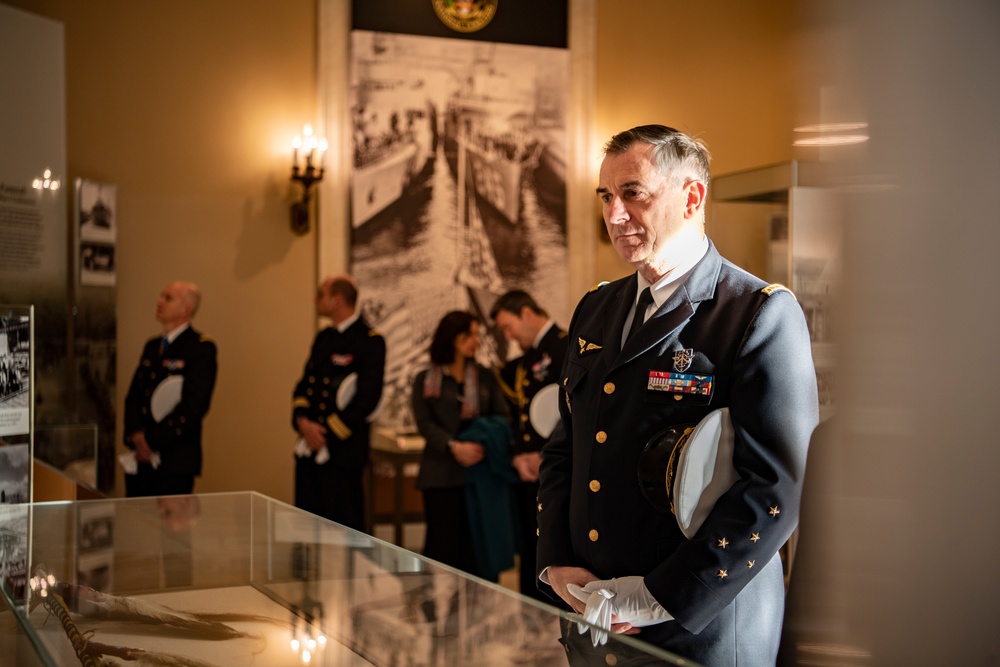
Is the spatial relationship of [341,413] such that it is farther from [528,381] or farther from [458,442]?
[528,381]

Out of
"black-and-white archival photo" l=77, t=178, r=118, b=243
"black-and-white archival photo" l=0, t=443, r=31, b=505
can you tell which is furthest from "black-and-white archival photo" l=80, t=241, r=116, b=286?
"black-and-white archival photo" l=0, t=443, r=31, b=505

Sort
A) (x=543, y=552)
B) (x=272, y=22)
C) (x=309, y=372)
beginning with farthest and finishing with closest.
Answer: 1. (x=272, y=22)
2. (x=309, y=372)
3. (x=543, y=552)

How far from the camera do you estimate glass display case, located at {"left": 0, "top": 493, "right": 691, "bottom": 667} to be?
112 centimetres

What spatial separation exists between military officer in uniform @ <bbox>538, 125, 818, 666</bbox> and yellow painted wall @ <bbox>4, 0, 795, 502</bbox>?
16.3ft

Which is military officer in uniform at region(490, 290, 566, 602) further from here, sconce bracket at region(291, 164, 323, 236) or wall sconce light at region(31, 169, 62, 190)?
wall sconce light at region(31, 169, 62, 190)

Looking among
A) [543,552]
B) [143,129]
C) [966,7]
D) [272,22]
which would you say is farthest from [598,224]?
[966,7]

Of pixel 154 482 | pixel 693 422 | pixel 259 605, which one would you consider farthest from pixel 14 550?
pixel 154 482

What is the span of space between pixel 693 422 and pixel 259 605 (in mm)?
718

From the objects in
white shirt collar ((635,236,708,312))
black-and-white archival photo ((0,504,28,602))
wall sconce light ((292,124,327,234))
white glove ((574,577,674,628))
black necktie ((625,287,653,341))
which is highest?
wall sconce light ((292,124,327,234))

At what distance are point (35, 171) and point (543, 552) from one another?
167 inches

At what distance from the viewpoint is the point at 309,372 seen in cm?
498

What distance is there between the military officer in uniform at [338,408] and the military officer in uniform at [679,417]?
310cm

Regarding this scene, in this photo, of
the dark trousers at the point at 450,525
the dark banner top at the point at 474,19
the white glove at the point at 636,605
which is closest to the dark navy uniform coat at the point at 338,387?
the dark trousers at the point at 450,525

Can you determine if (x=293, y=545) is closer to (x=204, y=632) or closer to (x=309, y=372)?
(x=204, y=632)
